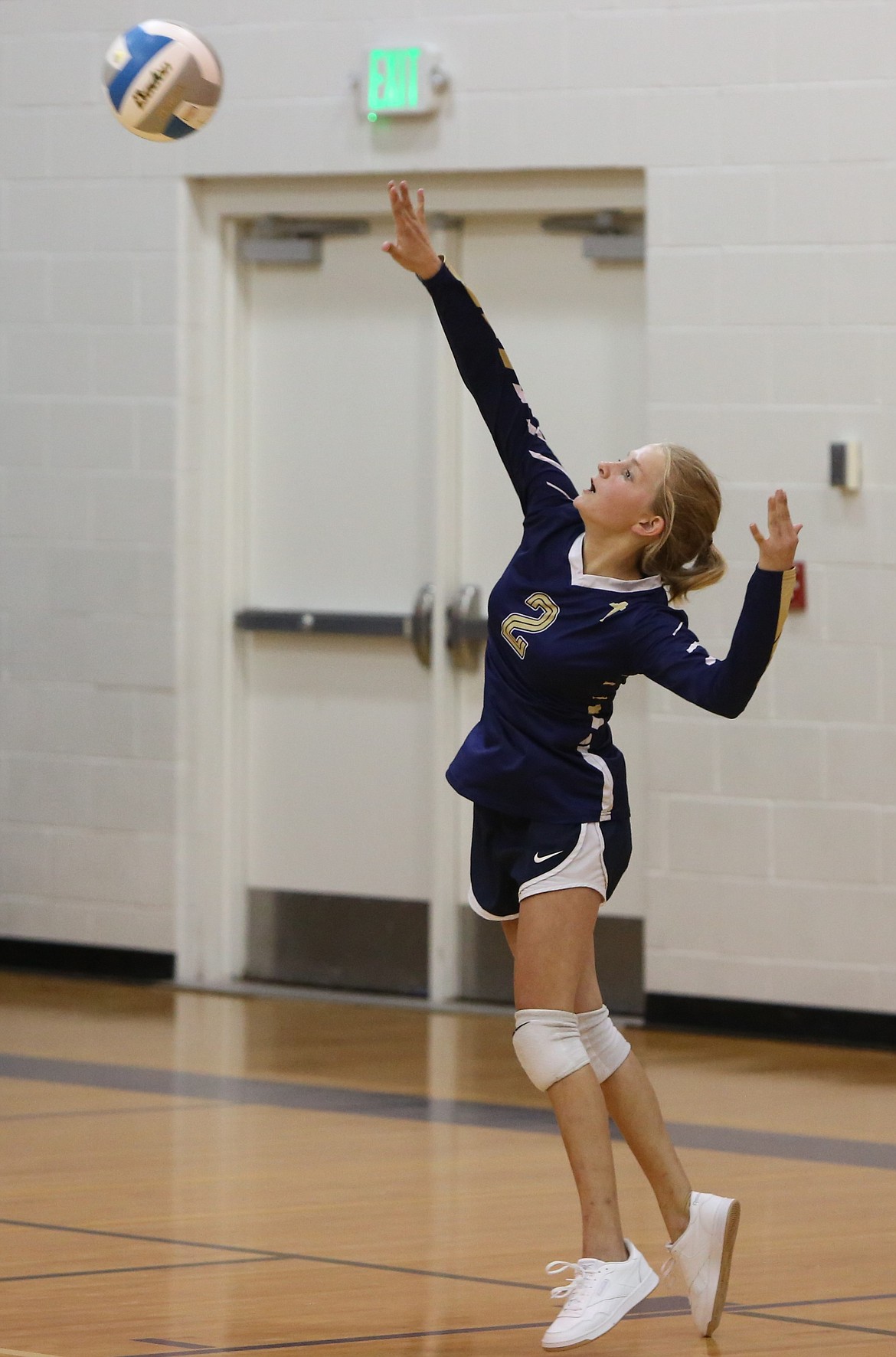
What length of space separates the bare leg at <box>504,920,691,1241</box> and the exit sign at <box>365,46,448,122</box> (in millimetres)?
3377

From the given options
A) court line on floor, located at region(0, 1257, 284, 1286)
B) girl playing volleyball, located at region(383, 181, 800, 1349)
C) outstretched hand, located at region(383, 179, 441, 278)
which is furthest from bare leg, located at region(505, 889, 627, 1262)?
outstretched hand, located at region(383, 179, 441, 278)

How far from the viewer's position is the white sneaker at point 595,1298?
3.21 m

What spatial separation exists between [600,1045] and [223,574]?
11.3 ft

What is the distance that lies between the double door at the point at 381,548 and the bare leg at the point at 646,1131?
2756 mm

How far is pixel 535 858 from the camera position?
3.37 m

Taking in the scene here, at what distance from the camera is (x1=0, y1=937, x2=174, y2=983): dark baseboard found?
667cm

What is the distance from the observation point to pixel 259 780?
6.68 m

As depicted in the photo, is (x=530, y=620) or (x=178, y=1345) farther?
(x=530, y=620)

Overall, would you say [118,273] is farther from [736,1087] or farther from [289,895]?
[736,1087]

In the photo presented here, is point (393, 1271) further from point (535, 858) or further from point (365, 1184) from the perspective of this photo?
point (535, 858)

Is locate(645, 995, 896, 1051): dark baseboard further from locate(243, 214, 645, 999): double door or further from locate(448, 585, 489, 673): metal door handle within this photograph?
locate(448, 585, 489, 673): metal door handle

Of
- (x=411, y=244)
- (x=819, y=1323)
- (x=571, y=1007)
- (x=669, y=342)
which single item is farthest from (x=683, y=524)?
(x=669, y=342)

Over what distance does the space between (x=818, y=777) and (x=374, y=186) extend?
2.16 meters

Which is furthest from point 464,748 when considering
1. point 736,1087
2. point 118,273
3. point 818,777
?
point 118,273
